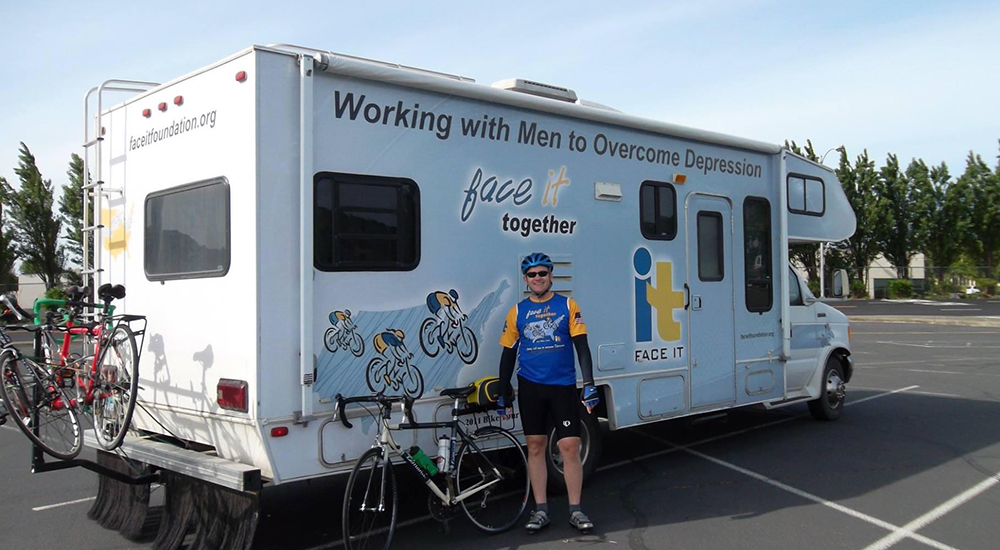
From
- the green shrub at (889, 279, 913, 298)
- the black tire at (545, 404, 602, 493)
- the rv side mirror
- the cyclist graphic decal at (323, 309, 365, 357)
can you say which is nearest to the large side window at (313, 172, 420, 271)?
the cyclist graphic decal at (323, 309, 365, 357)

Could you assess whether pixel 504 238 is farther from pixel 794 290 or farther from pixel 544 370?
pixel 794 290

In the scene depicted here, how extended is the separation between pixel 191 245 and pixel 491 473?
97.6 inches

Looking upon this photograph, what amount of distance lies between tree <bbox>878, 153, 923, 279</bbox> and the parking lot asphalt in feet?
118

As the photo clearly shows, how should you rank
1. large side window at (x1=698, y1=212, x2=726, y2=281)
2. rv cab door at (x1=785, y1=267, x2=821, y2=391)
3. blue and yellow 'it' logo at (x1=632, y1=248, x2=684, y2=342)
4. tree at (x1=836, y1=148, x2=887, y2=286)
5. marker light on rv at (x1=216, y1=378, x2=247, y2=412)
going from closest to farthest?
marker light on rv at (x1=216, y1=378, x2=247, y2=412) < blue and yellow 'it' logo at (x1=632, y1=248, x2=684, y2=342) < large side window at (x1=698, y1=212, x2=726, y2=281) < rv cab door at (x1=785, y1=267, x2=821, y2=391) < tree at (x1=836, y1=148, x2=887, y2=286)

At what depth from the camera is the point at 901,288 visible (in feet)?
139

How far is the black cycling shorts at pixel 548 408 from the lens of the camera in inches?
216

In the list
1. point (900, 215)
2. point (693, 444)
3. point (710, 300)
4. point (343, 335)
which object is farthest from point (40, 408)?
point (900, 215)

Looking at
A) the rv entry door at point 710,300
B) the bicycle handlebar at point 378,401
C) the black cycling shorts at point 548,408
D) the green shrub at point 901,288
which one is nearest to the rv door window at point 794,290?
the rv entry door at point 710,300

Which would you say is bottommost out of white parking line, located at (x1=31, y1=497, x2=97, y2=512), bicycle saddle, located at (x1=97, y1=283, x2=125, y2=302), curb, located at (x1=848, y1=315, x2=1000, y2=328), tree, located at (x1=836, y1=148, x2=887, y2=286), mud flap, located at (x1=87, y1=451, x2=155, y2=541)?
white parking line, located at (x1=31, y1=497, x2=97, y2=512)

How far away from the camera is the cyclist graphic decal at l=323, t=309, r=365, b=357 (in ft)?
16.2

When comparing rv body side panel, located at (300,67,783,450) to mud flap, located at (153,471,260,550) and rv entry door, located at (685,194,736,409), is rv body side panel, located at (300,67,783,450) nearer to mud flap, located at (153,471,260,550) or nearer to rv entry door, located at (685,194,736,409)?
rv entry door, located at (685,194,736,409)

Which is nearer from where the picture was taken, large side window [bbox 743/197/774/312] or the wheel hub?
large side window [bbox 743/197/774/312]

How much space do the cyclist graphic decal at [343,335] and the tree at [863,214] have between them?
40687 millimetres

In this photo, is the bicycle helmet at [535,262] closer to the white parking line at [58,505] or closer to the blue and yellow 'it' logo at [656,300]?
the blue and yellow 'it' logo at [656,300]
